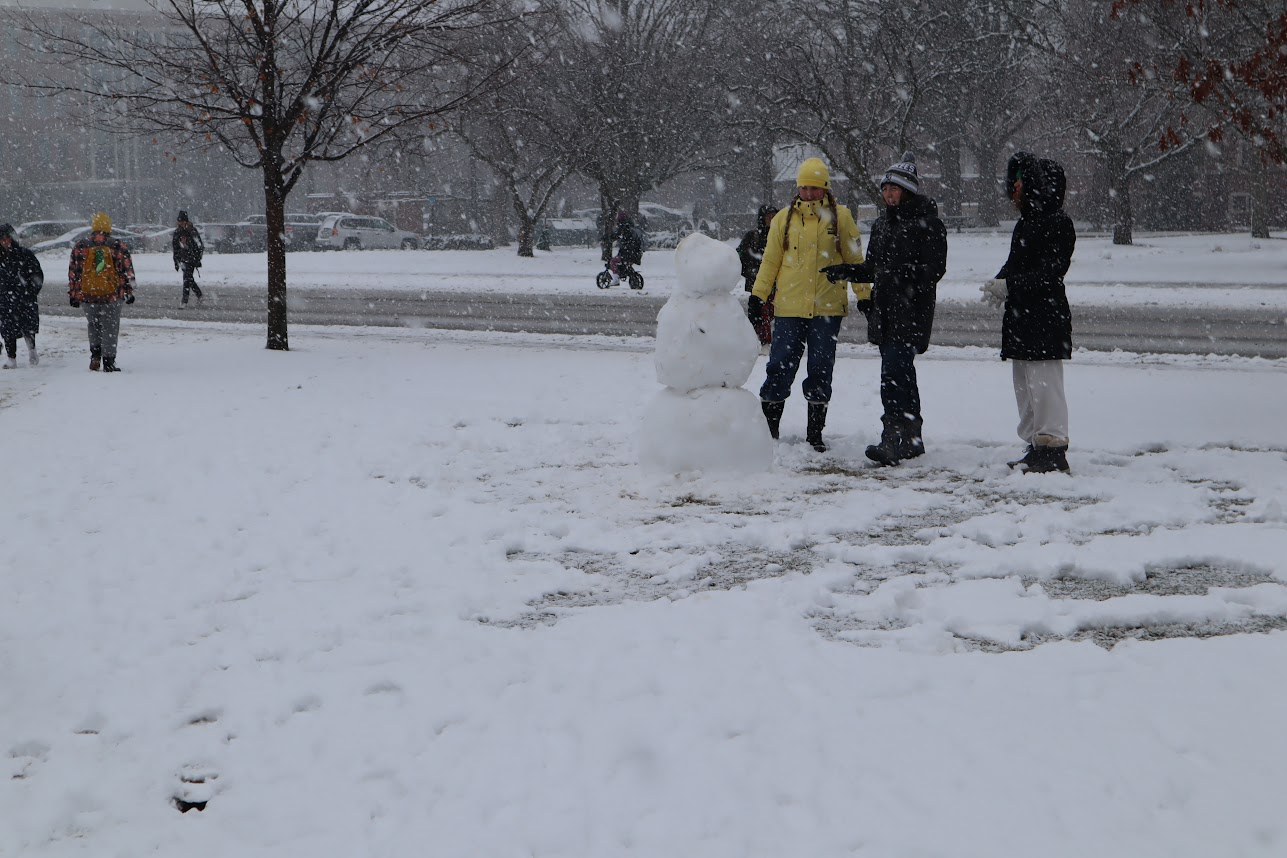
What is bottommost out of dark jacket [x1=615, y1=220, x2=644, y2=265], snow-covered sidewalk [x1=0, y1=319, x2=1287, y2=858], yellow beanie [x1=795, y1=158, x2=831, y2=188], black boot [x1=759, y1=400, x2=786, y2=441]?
snow-covered sidewalk [x1=0, y1=319, x2=1287, y2=858]

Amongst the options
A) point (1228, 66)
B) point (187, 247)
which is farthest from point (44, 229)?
point (1228, 66)

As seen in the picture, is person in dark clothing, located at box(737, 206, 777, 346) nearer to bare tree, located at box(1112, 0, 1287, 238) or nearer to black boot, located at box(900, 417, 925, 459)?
black boot, located at box(900, 417, 925, 459)

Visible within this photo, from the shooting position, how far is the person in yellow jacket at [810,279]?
293 inches

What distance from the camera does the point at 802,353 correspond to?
768cm

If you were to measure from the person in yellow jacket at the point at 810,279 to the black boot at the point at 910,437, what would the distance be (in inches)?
23.0

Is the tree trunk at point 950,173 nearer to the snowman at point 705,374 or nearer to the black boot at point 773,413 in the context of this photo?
the black boot at point 773,413

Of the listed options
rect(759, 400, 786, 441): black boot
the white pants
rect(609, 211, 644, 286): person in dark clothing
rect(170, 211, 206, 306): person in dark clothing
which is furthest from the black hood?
rect(170, 211, 206, 306): person in dark clothing

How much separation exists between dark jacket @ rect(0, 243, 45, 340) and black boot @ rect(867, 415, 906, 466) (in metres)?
9.17

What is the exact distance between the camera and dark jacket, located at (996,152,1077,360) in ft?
22.1

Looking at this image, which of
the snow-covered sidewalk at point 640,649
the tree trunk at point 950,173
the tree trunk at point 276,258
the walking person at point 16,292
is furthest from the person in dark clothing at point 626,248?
the tree trunk at point 950,173

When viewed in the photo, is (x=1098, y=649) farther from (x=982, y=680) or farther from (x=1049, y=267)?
(x=1049, y=267)

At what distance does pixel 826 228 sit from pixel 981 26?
1097 inches

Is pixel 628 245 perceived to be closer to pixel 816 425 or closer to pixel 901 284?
pixel 816 425

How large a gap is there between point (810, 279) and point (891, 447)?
1.21 meters
